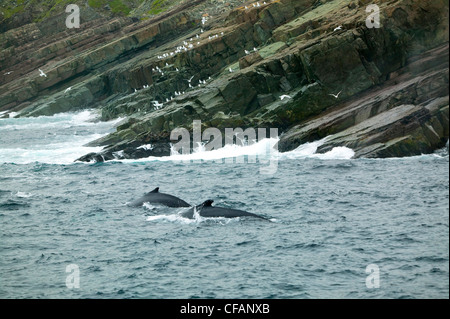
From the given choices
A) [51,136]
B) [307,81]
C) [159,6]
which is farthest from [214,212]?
[159,6]

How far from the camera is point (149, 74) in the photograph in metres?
82.1

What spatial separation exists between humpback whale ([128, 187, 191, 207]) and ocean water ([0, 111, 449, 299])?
63 cm

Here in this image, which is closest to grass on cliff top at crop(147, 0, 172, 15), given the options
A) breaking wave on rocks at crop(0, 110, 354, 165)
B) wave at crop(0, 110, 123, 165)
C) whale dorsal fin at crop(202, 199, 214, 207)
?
wave at crop(0, 110, 123, 165)

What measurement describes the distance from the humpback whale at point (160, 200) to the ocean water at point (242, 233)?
2.05ft

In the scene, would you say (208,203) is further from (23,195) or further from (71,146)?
(71,146)

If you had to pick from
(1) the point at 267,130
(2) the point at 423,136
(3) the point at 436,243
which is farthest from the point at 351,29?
(3) the point at 436,243

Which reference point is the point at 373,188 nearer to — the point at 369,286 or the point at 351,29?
the point at 369,286

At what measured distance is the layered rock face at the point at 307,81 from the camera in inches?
1540

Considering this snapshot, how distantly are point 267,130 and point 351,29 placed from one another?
10.6 meters

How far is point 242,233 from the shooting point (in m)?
24.5

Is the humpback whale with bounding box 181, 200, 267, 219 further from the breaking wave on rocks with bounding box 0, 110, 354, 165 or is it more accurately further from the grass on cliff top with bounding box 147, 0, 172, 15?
the grass on cliff top with bounding box 147, 0, 172, 15

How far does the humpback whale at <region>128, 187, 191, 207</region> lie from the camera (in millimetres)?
29984

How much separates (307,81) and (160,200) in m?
24.2

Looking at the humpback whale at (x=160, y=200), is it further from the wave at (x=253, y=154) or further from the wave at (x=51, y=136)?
the wave at (x=51, y=136)
